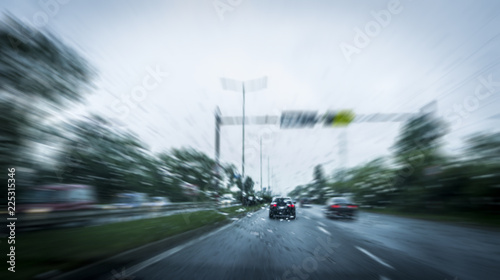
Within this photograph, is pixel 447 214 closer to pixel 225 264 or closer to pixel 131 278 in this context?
pixel 225 264

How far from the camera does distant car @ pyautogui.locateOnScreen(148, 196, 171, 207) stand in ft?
51.1

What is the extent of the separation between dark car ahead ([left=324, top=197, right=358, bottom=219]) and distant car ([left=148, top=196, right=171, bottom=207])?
481 inches

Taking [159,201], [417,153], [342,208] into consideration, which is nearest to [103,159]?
[159,201]

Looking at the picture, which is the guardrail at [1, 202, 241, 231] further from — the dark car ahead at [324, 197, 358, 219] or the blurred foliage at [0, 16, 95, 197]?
the dark car ahead at [324, 197, 358, 219]

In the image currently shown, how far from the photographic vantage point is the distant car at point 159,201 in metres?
15.6

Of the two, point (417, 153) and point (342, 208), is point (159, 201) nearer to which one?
point (342, 208)

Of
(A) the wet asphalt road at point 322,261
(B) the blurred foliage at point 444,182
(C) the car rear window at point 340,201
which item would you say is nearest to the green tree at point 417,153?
(B) the blurred foliage at point 444,182

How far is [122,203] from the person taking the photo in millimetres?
13219

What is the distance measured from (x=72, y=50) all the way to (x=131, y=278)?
33.8 feet

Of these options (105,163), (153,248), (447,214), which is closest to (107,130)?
(105,163)

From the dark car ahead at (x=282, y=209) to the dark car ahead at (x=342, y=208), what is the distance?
111 inches

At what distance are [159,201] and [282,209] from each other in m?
9.65

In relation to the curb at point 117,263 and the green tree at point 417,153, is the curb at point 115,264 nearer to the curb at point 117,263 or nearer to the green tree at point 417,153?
the curb at point 117,263

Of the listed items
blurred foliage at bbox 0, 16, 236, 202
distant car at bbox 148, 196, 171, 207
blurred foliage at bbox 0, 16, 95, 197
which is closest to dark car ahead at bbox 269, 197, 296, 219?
distant car at bbox 148, 196, 171, 207
